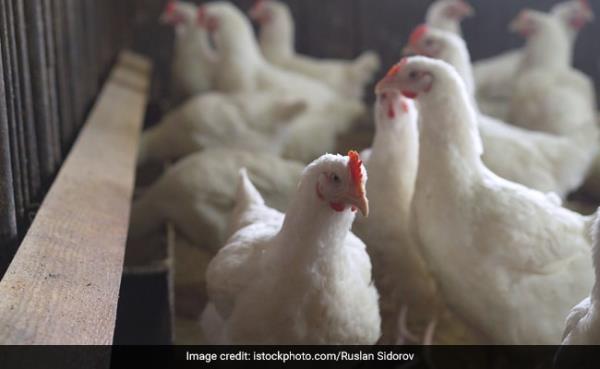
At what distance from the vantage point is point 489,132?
2.99m

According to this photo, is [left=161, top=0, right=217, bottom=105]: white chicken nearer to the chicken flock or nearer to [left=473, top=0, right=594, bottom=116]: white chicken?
the chicken flock

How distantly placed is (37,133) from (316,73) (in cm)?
280

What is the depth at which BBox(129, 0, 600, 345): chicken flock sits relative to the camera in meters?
1.92

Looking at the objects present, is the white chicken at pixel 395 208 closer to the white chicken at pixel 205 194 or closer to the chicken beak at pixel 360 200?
the white chicken at pixel 205 194

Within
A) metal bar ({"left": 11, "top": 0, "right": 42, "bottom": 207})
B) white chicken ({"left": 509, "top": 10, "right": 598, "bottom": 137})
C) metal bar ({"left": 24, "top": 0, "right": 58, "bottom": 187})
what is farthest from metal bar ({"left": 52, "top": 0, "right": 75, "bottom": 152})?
white chicken ({"left": 509, "top": 10, "right": 598, "bottom": 137})

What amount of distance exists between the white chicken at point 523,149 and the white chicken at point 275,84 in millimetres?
1180

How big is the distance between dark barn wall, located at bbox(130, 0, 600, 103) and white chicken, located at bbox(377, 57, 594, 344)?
342cm

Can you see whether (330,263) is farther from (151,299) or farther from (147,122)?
(147,122)

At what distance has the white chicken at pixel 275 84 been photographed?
4.21 meters

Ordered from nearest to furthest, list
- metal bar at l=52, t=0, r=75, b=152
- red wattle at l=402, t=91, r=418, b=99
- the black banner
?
1. the black banner
2. red wattle at l=402, t=91, r=418, b=99
3. metal bar at l=52, t=0, r=75, b=152

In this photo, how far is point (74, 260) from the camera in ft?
5.52

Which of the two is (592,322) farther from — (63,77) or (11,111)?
(63,77)

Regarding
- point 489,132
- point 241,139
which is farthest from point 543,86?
point 241,139

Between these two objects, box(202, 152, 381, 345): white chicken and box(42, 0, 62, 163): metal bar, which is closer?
box(202, 152, 381, 345): white chicken
